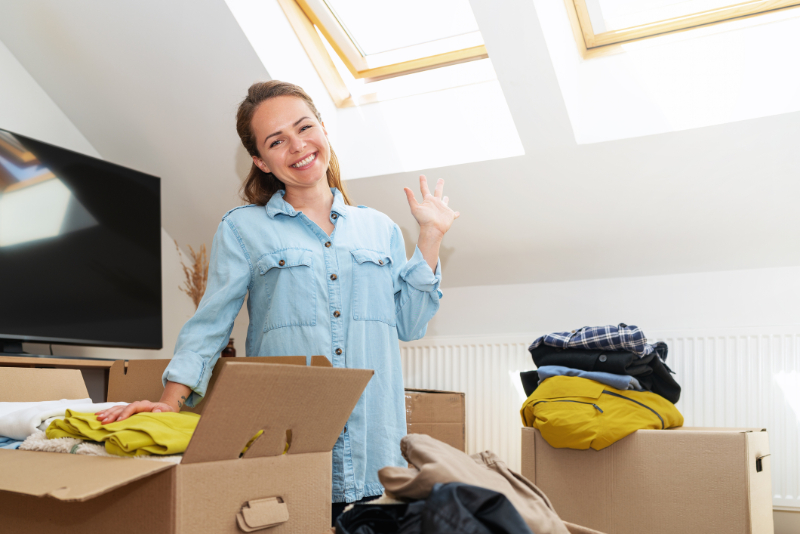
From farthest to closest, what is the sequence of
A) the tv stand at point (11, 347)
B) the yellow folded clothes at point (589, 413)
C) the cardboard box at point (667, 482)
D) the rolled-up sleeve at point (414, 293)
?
the tv stand at point (11, 347) < the yellow folded clothes at point (589, 413) < the cardboard box at point (667, 482) < the rolled-up sleeve at point (414, 293)

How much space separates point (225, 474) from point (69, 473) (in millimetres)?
161

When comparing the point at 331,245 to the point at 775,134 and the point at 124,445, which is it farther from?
the point at 775,134

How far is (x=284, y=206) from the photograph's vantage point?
134 cm

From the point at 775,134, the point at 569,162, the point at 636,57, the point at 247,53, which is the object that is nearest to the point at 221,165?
the point at 247,53

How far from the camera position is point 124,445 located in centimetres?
74

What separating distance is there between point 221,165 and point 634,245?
69.0 inches

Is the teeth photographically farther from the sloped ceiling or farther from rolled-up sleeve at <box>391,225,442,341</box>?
the sloped ceiling

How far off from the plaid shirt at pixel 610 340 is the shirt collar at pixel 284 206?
3.45 feet

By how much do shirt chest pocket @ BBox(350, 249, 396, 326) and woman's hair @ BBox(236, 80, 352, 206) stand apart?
23 cm

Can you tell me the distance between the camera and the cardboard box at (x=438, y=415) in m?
2.52

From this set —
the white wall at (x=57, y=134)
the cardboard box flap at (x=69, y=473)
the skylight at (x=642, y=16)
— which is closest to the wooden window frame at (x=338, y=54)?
the skylight at (x=642, y=16)

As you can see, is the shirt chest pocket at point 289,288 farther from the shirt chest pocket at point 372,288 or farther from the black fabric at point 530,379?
the black fabric at point 530,379

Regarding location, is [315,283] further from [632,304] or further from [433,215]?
[632,304]

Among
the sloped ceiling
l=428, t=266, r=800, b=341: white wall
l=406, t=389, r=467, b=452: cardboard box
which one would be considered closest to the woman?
the sloped ceiling
